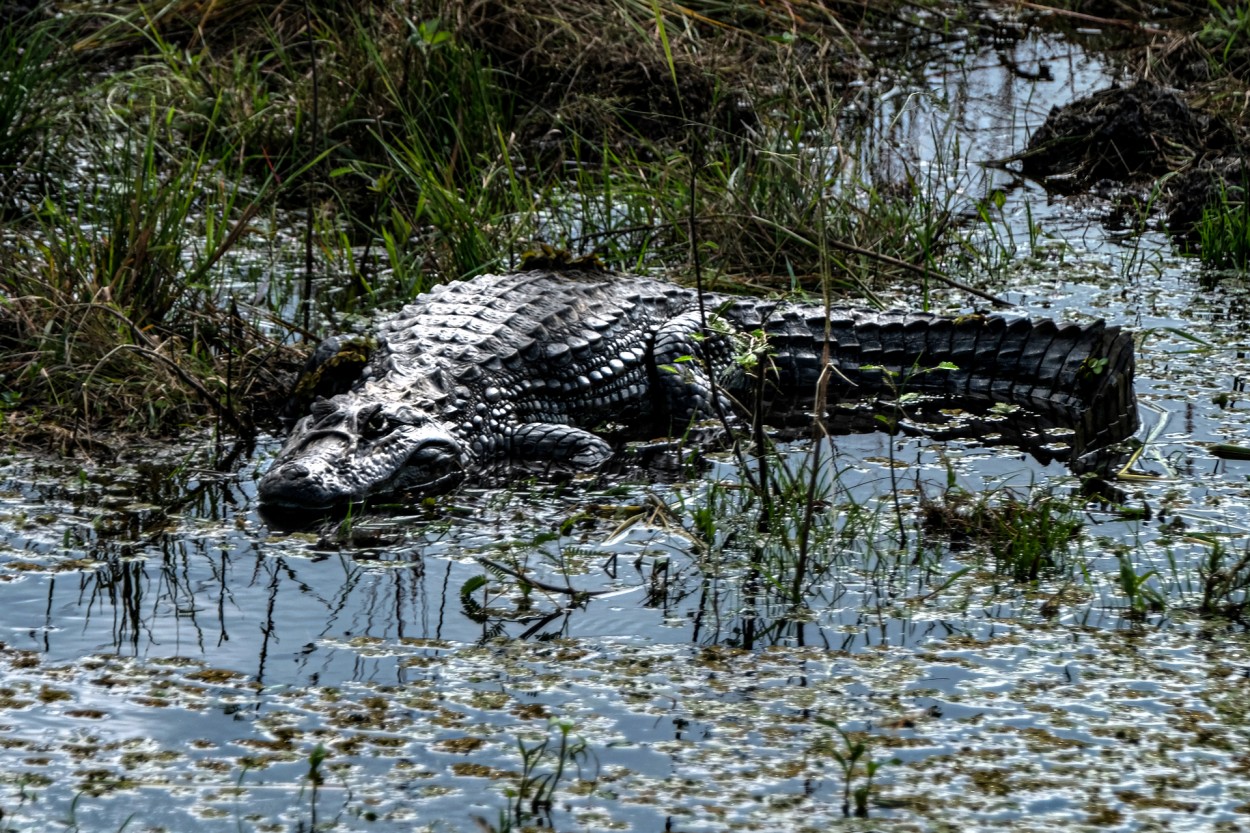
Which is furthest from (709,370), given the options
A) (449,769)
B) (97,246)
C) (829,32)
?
(829,32)

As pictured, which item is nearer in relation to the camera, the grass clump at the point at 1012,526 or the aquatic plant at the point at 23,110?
the grass clump at the point at 1012,526

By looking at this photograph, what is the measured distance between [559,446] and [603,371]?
58 centimetres

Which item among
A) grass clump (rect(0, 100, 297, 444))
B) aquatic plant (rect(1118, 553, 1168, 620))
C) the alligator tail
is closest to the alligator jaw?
grass clump (rect(0, 100, 297, 444))

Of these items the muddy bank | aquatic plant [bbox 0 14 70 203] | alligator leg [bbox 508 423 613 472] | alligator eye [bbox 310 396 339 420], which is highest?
the muddy bank

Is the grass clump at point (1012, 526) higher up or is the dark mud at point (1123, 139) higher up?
the dark mud at point (1123, 139)

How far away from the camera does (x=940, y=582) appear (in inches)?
166

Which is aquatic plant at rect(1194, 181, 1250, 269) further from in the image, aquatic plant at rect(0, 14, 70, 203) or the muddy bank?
aquatic plant at rect(0, 14, 70, 203)

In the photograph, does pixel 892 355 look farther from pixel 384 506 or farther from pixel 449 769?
pixel 449 769

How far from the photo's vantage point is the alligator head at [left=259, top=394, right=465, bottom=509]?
4914mm

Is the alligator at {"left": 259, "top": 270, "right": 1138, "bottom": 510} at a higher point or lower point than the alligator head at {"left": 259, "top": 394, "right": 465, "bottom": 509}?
higher

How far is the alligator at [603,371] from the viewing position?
17.4ft

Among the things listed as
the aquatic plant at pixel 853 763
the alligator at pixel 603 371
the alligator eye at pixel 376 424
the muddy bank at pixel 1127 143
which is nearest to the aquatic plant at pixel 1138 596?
the aquatic plant at pixel 853 763

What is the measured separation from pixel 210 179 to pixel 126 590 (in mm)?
3388

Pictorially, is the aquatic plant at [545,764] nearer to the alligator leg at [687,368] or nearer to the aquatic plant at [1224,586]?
the aquatic plant at [1224,586]
